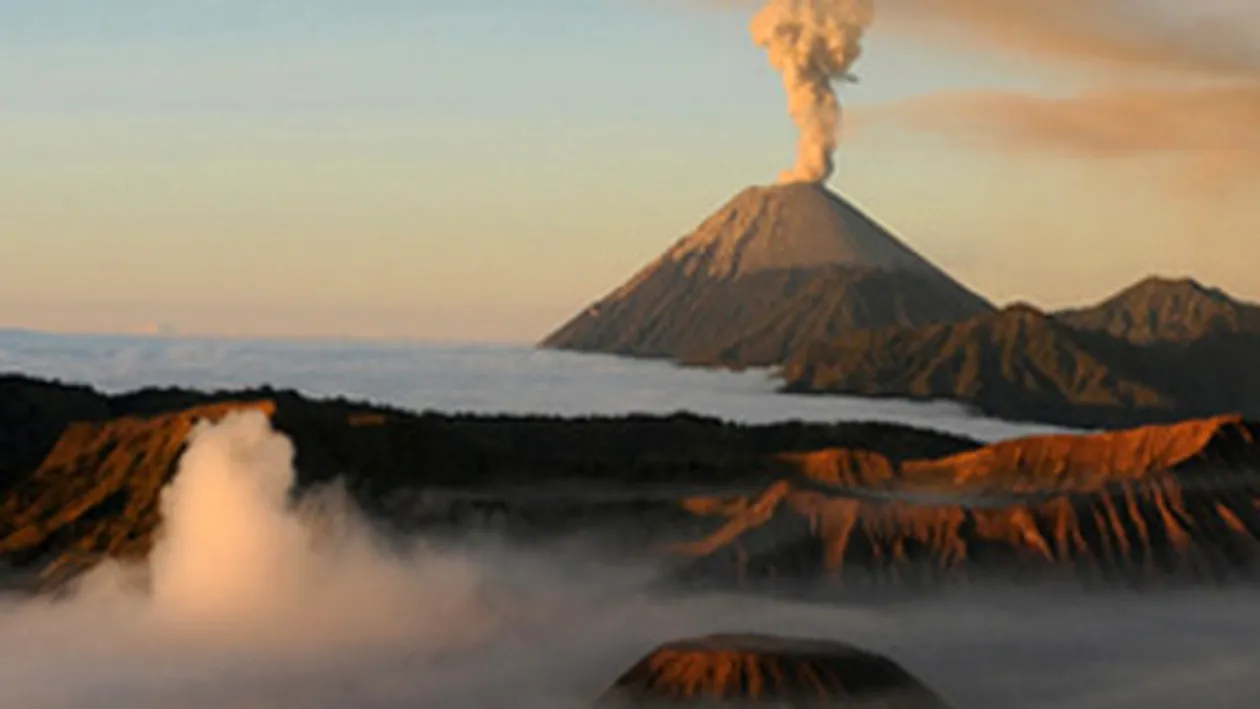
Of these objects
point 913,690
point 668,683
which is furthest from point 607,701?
point 913,690

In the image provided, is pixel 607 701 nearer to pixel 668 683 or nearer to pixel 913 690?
pixel 668 683

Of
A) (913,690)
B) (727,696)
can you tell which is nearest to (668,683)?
(727,696)

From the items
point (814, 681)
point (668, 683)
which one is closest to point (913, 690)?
point (814, 681)
